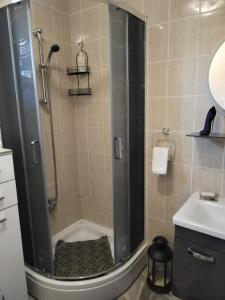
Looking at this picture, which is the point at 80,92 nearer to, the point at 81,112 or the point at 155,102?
the point at 81,112

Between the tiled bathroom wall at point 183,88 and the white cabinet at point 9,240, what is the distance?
3.55 ft

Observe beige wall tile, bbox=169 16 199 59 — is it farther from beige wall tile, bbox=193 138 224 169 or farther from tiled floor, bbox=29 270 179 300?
tiled floor, bbox=29 270 179 300

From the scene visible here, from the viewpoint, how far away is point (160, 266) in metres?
1.75

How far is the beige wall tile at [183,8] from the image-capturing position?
144cm

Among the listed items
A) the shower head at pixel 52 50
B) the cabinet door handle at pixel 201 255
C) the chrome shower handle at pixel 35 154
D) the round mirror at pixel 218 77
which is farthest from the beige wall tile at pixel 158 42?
the cabinet door handle at pixel 201 255

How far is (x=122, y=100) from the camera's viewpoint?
5.12ft

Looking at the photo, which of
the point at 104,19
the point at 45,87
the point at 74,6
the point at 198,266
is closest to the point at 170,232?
the point at 198,266

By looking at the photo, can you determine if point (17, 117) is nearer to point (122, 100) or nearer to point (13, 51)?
point (13, 51)

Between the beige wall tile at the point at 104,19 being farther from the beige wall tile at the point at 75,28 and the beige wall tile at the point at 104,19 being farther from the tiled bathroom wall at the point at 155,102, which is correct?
the beige wall tile at the point at 75,28

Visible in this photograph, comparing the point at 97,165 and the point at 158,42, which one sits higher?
the point at 158,42

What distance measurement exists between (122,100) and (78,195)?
1.30m

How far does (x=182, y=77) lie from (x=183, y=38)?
0.85 feet

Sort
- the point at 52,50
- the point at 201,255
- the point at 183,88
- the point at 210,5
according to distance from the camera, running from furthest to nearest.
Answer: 1. the point at 52,50
2. the point at 183,88
3. the point at 210,5
4. the point at 201,255

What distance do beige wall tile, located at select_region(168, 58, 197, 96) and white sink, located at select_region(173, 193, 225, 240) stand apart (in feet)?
2.54
